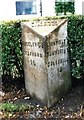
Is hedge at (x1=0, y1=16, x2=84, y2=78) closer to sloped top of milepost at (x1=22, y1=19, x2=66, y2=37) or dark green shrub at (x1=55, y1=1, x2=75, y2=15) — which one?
sloped top of milepost at (x1=22, y1=19, x2=66, y2=37)

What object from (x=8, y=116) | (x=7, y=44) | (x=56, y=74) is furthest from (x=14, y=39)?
(x=8, y=116)

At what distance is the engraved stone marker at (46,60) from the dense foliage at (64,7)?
5.31 meters

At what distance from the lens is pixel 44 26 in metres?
6.34

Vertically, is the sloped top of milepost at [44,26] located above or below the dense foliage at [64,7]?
below

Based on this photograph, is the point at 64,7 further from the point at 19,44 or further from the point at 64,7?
the point at 19,44

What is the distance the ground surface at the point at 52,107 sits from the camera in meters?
5.64

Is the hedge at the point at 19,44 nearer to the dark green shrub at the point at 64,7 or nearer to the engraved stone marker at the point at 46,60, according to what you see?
the engraved stone marker at the point at 46,60

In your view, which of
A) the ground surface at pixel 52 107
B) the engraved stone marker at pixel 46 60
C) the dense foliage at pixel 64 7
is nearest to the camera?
the ground surface at pixel 52 107

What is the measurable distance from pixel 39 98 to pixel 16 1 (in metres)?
6.76

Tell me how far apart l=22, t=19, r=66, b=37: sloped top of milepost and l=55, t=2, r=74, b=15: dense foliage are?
502 centimetres

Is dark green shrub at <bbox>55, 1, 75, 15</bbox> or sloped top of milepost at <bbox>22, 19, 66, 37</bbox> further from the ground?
dark green shrub at <bbox>55, 1, 75, 15</bbox>

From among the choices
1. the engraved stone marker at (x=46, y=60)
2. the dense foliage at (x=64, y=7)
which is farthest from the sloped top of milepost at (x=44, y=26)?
the dense foliage at (x=64, y=7)

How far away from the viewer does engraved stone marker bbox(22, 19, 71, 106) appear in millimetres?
5887

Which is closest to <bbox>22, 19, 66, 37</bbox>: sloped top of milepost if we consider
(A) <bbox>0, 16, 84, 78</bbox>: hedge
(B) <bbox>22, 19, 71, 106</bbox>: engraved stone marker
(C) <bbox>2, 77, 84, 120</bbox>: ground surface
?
(B) <bbox>22, 19, 71, 106</bbox>: engraved stone marker
